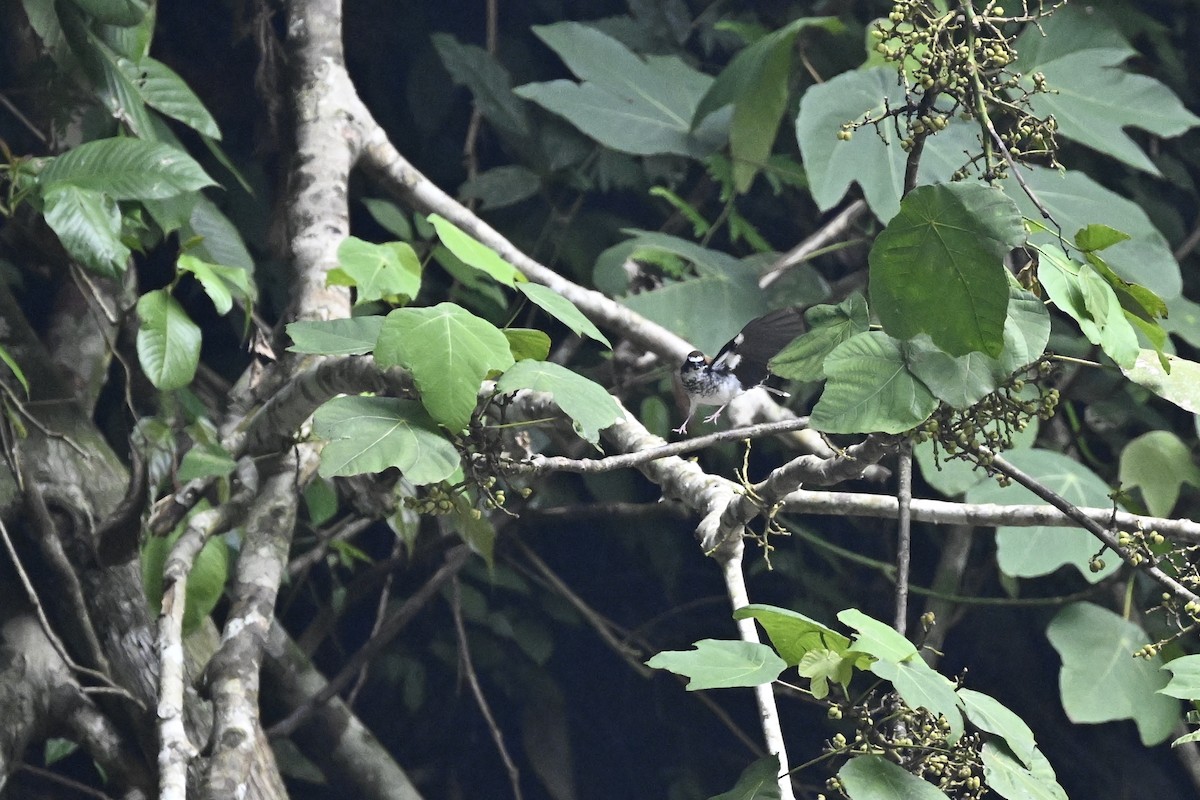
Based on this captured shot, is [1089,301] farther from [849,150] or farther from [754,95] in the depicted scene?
[754,95]

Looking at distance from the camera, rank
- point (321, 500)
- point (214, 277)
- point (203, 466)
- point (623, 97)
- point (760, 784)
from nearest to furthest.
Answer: point (760, 784)
point (203, 466)
point (214, 277)
point (321, 500)
point (623, 97)

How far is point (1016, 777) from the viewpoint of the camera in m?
0.63

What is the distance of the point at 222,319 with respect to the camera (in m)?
1.65

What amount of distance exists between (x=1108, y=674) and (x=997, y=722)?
899 millimetres

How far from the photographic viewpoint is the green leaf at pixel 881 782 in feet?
1.96

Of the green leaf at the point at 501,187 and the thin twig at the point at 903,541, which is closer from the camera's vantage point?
the thin twig at the point at 903,541

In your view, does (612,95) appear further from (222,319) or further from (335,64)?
(222,319)

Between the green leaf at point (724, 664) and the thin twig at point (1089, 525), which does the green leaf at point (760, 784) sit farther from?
the thin twig at point (1089, 525)

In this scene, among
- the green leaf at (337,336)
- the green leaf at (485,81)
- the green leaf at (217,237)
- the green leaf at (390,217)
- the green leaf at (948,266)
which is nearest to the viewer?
the green leaf at (948,266)

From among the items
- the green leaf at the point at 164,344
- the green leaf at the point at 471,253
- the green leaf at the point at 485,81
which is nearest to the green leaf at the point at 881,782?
the green leaf at the point at 471,253

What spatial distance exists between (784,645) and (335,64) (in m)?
1.12

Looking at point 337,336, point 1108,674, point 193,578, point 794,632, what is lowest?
point 1108,674

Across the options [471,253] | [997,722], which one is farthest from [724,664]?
[471,253]

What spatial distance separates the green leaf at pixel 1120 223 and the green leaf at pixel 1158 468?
0.20 m
